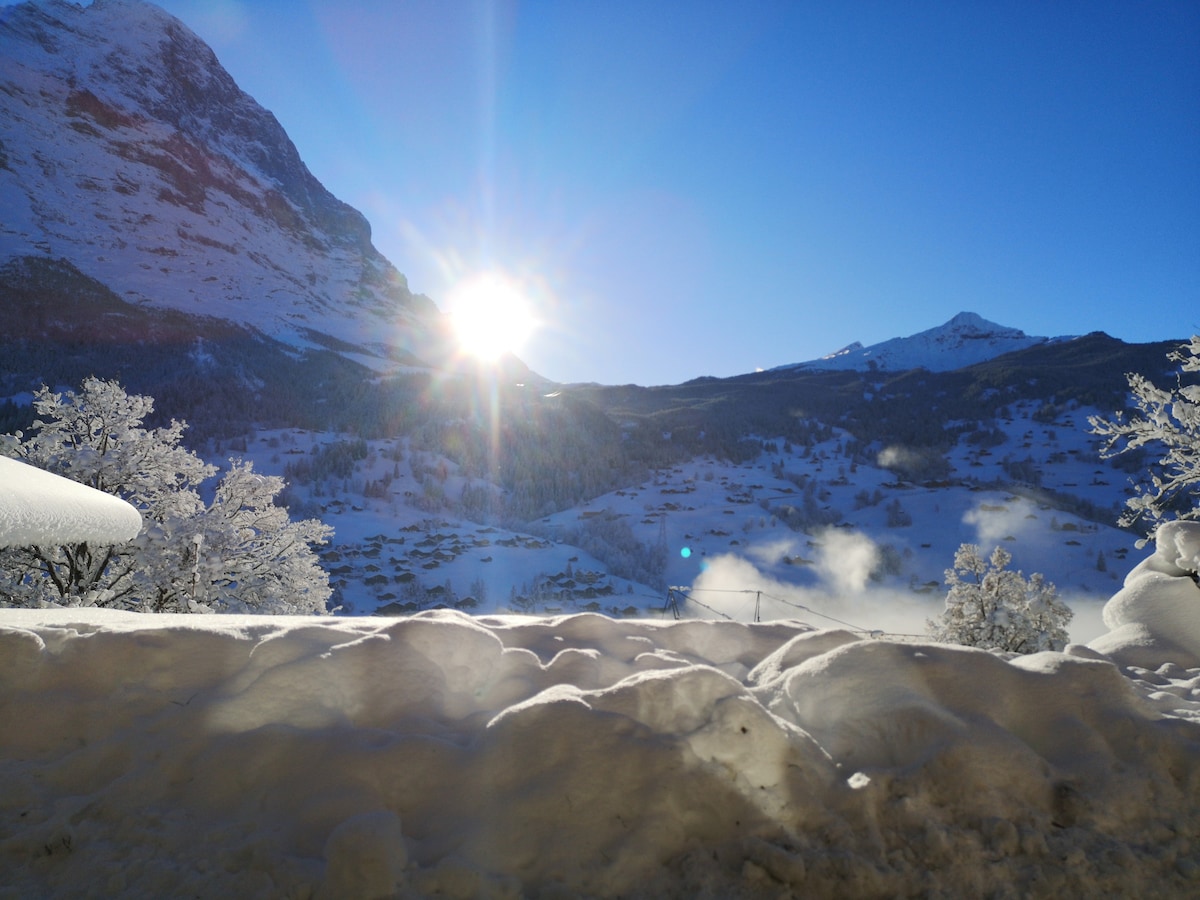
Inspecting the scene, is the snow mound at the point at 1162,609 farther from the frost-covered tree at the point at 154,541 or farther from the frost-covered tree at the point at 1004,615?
the frost-covered tree at the point at 154,541

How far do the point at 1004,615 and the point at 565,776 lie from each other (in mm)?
9419

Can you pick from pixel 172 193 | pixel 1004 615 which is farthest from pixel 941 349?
pixel 172 193

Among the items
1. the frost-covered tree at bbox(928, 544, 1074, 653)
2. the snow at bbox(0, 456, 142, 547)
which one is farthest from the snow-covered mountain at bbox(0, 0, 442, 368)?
the frost-covered tree at bbox(928, 544, 1074, 653)

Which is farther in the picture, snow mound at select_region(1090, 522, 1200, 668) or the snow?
snow mound at select_region(1090, 522, 1200, 668)

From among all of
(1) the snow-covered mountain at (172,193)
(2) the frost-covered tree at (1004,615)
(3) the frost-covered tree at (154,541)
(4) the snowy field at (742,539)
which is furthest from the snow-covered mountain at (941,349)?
(3) the frost-covered tree at (154,541)

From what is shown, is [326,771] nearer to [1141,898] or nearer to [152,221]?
[1141,898]

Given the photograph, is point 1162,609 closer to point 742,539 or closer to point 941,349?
point 742,539

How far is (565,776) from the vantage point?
214 centimetres

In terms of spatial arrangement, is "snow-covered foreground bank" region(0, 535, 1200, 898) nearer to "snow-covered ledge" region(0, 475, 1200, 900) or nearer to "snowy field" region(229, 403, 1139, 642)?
"snow-covered ledge" region(0, 475, 1200, 900)

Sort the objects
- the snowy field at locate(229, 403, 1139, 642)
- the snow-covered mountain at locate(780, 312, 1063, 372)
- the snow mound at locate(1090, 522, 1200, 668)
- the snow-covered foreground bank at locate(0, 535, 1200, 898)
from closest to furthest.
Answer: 1. the snow-covered foreground bank at locate(0, 535, 1200, 898)
2. the snow mound at locate(1090, 522, 1200, 668)
3. the snowy field at locate(229, 403, 1139, 642)
4. the snow-covered mountain at locate(780, 312, 1063, 372)

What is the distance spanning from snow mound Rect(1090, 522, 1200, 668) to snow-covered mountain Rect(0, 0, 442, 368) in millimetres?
68725

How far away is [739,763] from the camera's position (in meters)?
2.27

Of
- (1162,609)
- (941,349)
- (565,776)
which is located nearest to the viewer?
(565,776)

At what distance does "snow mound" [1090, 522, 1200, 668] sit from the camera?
4953 mm
